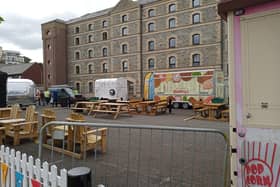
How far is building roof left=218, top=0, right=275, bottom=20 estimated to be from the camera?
232cm

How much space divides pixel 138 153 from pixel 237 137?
4.02m

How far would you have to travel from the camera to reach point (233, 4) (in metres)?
2.44

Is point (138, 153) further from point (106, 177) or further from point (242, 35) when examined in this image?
point (242, 35)

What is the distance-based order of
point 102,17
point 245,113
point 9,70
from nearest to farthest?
point 245,113 → point 102,17 → point 9,70

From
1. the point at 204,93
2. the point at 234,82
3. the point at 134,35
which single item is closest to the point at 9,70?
the point at 134,35

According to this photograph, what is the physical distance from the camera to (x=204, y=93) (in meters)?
20.6

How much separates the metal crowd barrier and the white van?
1765 centimetres

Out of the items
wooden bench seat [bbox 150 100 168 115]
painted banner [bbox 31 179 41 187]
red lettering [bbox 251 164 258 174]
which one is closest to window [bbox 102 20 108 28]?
wooden bench seat [bbox 150 100 168 115]

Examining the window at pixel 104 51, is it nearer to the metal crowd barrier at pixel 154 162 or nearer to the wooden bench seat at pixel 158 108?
the wooden bench seat at pixel 158 108

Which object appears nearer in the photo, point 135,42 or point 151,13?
point 151,13

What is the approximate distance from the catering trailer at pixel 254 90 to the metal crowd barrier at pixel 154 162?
29.2 inches

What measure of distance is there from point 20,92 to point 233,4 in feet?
77.2

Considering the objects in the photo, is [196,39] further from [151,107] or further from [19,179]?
[19,179]

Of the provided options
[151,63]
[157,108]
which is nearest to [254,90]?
[157,108]
